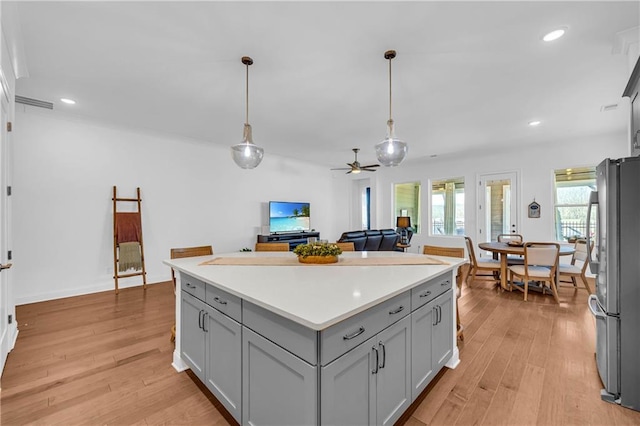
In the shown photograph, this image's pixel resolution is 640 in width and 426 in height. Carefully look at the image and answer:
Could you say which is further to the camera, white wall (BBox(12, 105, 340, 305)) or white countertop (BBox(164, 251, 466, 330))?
white wall (BBox(12, 105, 340, 305))

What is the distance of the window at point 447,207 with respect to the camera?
6.97 meters

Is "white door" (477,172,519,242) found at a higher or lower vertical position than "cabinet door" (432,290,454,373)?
higher

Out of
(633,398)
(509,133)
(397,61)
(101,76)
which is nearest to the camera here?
(633,398)

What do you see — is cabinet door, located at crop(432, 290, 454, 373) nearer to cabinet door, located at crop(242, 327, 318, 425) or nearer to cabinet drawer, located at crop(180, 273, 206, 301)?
cabinet door, located at crop(242, 327, 318, 425)

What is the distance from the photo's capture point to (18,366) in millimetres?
2230

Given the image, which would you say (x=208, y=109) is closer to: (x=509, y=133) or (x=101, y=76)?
(x=101, y=76)

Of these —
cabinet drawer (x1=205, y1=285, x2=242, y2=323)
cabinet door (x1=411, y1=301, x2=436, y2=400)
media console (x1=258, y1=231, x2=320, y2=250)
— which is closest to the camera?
cabinet drawer (x1=205, y1=285, x2=242, y2=323)

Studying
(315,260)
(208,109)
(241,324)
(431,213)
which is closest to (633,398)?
(315,260)

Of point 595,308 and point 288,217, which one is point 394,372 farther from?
point 288,217

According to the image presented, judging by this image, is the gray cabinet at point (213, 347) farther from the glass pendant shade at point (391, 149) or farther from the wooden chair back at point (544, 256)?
the wooden chair back at point (544, 256)

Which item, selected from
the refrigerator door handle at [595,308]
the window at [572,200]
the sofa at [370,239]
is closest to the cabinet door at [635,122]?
the refrigerator door handle at [595,308]

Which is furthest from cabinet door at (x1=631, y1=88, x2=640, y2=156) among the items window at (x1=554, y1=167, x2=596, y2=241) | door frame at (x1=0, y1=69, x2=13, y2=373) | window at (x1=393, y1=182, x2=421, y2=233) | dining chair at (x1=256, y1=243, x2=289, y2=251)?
window at (x1=393, y1=182, x2=421, y2=233)

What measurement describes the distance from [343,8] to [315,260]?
1887 mm

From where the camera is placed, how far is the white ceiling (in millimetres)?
2023
